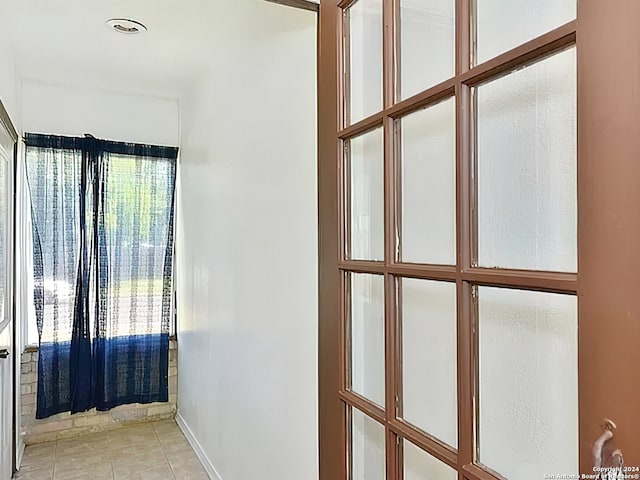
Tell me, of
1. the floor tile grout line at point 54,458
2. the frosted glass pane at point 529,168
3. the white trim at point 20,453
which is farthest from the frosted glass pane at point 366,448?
the white trim at point 20,453

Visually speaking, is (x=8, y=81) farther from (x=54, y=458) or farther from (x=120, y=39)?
→ (x=54, y=458)

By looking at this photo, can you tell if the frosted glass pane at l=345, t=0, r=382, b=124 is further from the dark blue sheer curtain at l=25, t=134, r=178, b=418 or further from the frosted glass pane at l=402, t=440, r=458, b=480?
the dark blue sheer curtain at l=25, t=134, r=178, b=418

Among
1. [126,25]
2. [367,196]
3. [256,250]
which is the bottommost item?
[256,250]

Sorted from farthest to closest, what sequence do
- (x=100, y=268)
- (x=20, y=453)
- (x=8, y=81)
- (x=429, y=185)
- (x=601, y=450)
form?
1. (x=100, y=268)
2. (x=20, y=453)
3. (x=8, y=81)
4. (x=429, y=185)
5. (x=601, y=450)

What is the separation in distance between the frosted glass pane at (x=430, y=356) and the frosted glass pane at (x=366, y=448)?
12 cm

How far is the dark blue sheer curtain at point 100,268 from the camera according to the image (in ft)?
11.3

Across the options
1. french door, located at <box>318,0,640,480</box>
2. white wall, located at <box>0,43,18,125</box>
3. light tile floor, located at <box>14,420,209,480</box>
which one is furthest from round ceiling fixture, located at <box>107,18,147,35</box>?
light tile floor, located at <box>14,420,209,480</box>

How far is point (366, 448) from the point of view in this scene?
1.03 meters

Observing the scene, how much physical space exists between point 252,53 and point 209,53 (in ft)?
2.13

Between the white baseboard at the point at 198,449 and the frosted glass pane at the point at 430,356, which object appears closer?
the frosted glass pane at the point at 430,356

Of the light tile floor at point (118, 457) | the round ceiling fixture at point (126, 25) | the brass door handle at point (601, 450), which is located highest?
the round ceiling fixture at point (126, 25)

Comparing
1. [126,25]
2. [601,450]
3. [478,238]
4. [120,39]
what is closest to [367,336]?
[478,238]

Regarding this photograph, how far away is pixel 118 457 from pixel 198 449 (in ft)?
1.71

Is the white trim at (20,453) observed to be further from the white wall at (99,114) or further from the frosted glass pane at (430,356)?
the frosted glass pane at (430,356)
